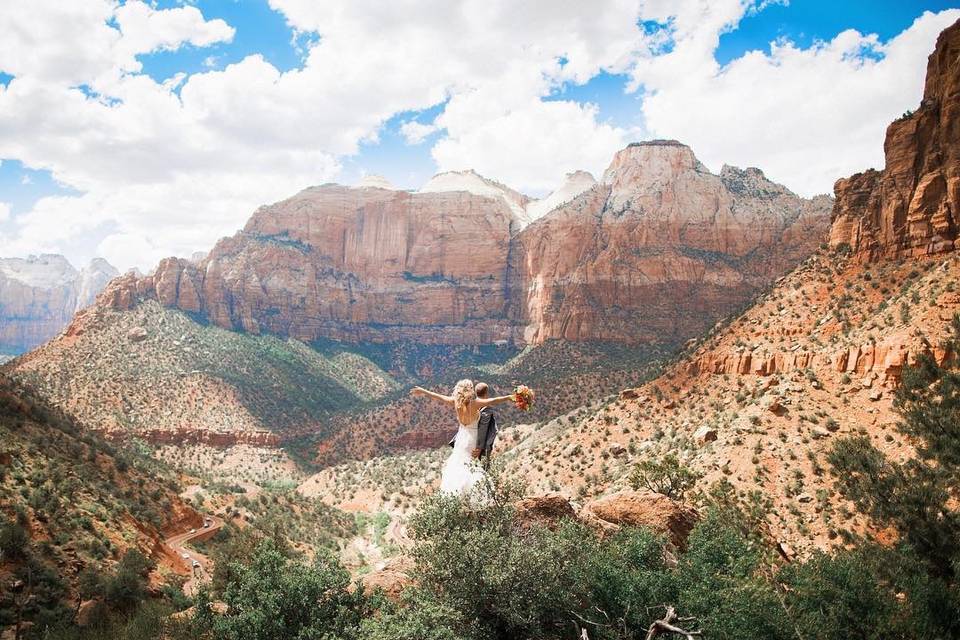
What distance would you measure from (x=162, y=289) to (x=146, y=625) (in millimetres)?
99917

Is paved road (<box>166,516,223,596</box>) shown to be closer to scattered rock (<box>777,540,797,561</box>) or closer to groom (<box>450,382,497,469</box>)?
groom (<box>450,382,497,469</box>)

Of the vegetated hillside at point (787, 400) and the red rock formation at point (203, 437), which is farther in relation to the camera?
the red rock formation at point (203, 437)

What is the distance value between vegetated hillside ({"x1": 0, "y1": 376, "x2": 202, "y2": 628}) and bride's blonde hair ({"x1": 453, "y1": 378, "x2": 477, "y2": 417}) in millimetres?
13299

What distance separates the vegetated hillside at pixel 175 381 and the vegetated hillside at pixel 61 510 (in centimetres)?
2726

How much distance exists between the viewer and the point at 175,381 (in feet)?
243

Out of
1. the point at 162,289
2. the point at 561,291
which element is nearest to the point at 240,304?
the point at 162,289

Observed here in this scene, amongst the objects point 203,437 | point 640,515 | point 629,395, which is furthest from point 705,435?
point 203,437

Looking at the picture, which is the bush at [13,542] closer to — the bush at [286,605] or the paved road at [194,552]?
the paved road at [194,552]

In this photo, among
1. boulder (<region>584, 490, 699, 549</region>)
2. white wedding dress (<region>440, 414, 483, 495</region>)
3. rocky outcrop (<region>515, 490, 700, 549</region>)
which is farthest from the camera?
boulder (<region>584, 490, 699, 549</region>)

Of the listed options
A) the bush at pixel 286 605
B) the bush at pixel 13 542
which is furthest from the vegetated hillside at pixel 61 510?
the bush at pixel 286 605

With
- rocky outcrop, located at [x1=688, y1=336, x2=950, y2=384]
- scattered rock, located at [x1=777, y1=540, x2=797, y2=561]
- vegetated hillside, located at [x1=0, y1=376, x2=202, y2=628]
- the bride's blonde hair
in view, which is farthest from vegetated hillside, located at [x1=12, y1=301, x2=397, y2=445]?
scattered rock, located at [x1=777, y1=540, x2=797, y2=561]

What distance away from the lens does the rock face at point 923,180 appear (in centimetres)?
3017

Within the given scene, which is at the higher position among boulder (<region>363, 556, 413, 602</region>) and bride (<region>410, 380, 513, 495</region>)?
bride (<region>410, 380, 513, 495</region>)

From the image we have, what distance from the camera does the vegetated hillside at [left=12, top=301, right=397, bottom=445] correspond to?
6450 centimetres
